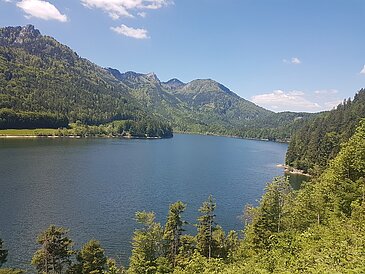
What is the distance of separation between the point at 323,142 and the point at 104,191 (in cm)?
10290

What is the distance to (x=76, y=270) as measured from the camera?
44625 mm

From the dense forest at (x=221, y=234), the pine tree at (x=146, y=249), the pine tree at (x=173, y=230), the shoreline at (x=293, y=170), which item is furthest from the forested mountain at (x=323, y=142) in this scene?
the pine tree at (x=146, y=249)

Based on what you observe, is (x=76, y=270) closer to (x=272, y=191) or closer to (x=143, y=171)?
(x=272, y=191)

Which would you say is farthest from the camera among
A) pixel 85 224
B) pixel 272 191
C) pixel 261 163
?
pixel 261 163

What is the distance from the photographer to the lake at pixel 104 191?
70.0 metres

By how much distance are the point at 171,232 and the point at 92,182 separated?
74.2 meters

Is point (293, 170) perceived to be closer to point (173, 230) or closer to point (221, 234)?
point (221, 234)

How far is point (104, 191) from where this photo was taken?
10650 cm

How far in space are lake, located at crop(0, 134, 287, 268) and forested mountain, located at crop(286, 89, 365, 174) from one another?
12.7 metres

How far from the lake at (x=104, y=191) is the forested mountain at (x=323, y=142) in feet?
41.6

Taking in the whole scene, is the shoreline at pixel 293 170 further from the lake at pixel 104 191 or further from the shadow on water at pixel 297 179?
the lake at pixel 104 191

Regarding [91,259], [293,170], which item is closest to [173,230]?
[91,259]

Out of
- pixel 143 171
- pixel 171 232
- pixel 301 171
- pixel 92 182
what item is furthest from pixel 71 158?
pixel 171 232

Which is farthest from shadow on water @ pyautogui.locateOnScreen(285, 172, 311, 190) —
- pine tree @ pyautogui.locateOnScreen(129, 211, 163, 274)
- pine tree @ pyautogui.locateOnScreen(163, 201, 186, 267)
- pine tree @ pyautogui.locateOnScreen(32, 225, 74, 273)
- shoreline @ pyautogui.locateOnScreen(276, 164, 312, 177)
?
pine tree @ pyautogui.locateOnScreen(32, 225, 74, 273)
